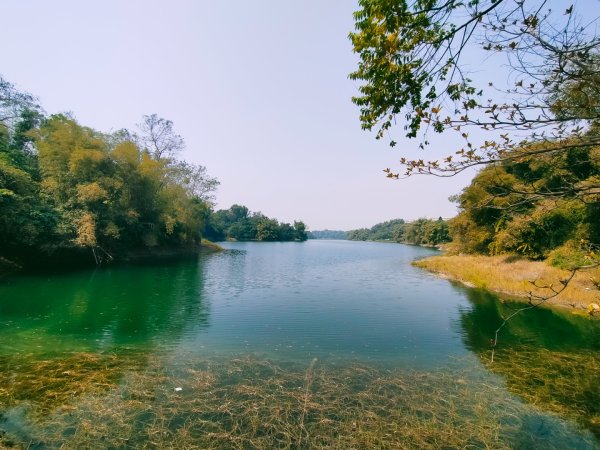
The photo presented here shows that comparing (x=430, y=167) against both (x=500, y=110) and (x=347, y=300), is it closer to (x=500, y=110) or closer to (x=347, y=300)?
(x=500, y=110)

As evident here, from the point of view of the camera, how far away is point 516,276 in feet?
74.9

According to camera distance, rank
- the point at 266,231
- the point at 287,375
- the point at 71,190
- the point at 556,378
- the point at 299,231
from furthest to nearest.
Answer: the point at 299,231 < the point at 266,231 < the point at 71,190 < the point at 556,378 < the point at 287,375

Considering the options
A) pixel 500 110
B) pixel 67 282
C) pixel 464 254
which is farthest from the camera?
pixel 464 254

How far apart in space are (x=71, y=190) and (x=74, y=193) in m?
0.33

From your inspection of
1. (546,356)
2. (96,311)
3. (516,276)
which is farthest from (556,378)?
(96,311)

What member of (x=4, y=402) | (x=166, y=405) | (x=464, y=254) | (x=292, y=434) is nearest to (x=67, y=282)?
(x=4, y=402)

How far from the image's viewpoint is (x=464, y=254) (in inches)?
1415

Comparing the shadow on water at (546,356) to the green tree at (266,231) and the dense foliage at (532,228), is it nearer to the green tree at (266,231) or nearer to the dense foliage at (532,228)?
the dense foliage at (532,228)

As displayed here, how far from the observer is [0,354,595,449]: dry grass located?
19.0 feet

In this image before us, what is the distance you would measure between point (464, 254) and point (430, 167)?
3612 cm

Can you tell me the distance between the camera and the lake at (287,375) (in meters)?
6.02

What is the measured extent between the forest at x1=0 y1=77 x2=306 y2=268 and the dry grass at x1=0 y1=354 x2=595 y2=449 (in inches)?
749

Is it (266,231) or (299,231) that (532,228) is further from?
(299,231)

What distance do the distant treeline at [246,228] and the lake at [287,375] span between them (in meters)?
80.9
